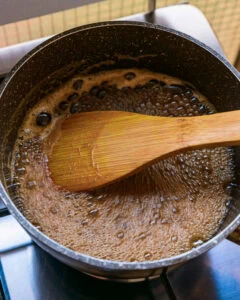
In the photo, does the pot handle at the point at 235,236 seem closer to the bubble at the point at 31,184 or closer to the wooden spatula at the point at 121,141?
the wooden spatula at the point at 121,141

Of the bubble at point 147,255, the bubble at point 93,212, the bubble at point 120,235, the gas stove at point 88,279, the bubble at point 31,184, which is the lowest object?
the gas stove at point 88,279

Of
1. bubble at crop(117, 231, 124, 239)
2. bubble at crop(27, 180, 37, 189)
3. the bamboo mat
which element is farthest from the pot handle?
the bamboo mat

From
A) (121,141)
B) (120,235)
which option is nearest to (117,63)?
(121,141)

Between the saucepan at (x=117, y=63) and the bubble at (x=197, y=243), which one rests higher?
the saucepan at (x=117, y=63)

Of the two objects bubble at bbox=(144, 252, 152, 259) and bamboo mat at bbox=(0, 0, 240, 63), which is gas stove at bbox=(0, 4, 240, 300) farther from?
bamboo mat at bbox=(0, 0, 240, 63)

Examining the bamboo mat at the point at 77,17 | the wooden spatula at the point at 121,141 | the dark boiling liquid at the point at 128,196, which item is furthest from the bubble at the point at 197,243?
the bamboo mat at the point at 77,17

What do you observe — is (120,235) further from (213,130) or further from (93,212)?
(213,130)
